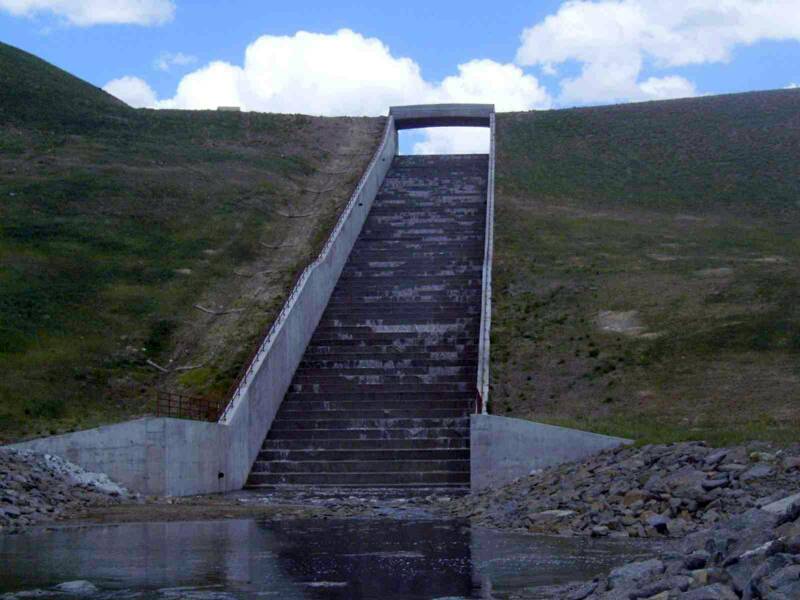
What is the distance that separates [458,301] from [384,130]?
21417 mm

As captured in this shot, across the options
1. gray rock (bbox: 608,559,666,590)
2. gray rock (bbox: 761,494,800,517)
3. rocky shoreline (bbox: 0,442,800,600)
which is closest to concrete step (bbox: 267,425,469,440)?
rocky shoreline (bbox: 0,442,800,600)

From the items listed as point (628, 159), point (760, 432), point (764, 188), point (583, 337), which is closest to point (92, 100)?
point (628, 159)

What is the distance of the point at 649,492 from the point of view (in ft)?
48.9

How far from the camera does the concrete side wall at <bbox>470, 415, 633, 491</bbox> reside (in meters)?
18.9

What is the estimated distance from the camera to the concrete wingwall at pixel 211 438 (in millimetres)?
19125

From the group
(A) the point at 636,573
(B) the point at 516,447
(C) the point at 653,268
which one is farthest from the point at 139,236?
(A) the point at 636,573

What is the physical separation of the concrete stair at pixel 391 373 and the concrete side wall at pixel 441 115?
1476 cm

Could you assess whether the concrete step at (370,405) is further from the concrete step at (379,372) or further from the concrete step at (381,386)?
the concrete step at (379,372)

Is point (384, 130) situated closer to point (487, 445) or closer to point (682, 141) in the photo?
point (682, 141)

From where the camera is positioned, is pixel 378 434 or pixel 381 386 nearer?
pixel 378 434

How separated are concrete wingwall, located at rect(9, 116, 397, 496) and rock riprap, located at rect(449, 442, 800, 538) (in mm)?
4914

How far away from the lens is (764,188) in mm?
40312

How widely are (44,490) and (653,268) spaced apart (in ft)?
57.8

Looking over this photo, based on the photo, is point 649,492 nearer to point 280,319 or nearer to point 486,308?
point 280,319
